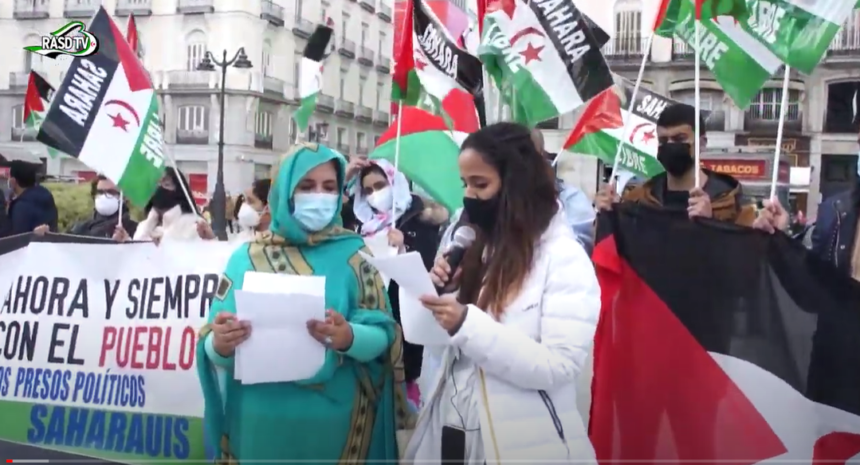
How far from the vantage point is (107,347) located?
14.3ft

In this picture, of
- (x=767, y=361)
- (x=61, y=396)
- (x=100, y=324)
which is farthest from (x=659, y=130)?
(x=61, y=396)

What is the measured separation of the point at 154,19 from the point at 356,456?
40.9 m

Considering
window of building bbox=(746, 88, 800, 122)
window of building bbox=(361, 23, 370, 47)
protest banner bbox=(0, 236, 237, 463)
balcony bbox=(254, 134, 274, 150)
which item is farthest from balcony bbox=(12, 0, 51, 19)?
protest banner bbox=(0, 236, 237, 463)

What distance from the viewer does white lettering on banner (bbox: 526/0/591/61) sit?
5.23m

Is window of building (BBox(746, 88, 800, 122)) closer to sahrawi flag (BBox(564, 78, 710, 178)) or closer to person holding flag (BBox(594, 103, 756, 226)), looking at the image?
sahrawi flag (BBox(564, 78, 710, 178))

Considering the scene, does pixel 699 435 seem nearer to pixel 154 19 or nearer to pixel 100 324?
pixel 100 324

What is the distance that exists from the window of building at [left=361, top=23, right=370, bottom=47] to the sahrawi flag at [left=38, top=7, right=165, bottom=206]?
146 ft

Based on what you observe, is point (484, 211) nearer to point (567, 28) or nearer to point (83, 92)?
point (567, 28)

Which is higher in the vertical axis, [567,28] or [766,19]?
[567,28]

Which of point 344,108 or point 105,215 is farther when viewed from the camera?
point 344,108

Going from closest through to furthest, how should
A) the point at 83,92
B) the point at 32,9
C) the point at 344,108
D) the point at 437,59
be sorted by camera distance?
the point at 83,92 < the point at 437,59 < the point at 32,9 < the point at 344,108

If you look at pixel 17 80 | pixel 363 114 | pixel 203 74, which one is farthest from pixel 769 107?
pixel 17 80

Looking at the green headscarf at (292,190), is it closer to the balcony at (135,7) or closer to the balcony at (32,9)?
the balcony at (135,7)

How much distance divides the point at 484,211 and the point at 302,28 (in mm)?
42014
